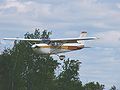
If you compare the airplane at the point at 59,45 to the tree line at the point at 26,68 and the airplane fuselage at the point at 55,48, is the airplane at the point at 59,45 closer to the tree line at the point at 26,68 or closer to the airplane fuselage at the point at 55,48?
the airplane fuselage at the point at 55,48

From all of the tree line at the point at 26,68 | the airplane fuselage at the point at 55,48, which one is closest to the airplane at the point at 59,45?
the airplane fuselage at the point at 55,48

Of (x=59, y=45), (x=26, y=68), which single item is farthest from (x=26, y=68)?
(x=59, y=45)

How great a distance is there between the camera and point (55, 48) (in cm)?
12181

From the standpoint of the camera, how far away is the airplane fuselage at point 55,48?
120m

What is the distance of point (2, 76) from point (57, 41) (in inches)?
1804

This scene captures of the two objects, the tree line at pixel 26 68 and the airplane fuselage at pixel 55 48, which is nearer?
the airplane fuselage at pixel 55 48

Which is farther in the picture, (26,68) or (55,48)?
(26,68)

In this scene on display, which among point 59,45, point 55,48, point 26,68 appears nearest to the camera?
point 55,48

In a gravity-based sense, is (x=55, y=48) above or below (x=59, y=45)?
below

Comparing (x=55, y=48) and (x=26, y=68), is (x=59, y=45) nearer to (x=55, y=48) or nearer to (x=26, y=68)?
(x=55, y=48)

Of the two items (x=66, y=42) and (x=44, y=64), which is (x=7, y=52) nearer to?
(x=44, y=64)

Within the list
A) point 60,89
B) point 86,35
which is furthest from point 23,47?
point 86,35

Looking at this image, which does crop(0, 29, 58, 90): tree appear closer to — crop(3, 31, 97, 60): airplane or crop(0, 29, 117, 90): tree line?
crop(0, 29, 117, 90): tree line

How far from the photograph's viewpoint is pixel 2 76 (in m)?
168
